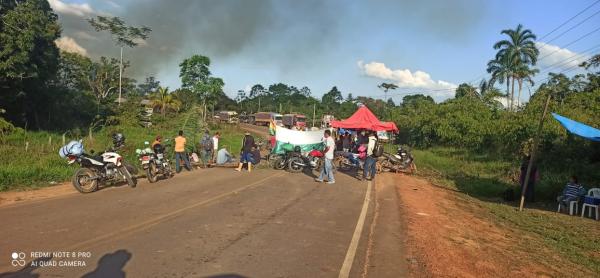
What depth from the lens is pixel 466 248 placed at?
7566 millimetres

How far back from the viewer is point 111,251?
19.8 feet

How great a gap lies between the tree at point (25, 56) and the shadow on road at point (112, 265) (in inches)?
910

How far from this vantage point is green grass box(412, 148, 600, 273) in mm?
8500

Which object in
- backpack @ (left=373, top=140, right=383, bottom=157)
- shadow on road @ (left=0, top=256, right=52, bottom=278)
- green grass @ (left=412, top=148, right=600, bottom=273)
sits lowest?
green grass @ (left=412, top=148, right=600, bottom=273)

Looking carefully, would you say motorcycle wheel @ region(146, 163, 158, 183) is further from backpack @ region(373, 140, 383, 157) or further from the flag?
backpack @ region(373, 140, 383, 157)

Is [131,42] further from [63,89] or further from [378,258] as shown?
[378,258]

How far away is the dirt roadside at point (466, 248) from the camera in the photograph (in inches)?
250

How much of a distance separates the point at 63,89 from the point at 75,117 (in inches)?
121

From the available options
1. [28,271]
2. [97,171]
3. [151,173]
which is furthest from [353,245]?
[151,173]

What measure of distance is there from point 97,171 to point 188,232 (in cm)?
551

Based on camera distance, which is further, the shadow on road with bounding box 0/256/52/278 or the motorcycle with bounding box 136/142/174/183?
the motorcycle with bounding box 136/142/174/183

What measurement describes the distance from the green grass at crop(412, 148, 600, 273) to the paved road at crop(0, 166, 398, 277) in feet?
11.6

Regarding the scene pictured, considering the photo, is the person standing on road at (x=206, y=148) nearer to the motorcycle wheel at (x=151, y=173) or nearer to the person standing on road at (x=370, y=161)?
the motorcycle wheel at (x=151, y=173)

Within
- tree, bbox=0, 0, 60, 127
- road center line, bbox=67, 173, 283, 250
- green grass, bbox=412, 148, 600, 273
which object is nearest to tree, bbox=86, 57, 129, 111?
tree, bbox=0, 0, 60, 127
